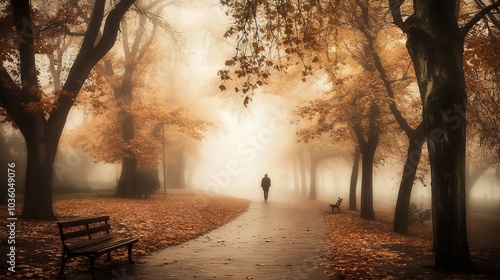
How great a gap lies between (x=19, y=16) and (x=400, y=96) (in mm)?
14317

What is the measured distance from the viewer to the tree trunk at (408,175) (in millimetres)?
14203

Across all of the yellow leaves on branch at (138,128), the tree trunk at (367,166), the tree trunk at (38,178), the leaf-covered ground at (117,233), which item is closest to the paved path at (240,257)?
the leaf-covered ground at (117,233)

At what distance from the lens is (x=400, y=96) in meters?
15.6

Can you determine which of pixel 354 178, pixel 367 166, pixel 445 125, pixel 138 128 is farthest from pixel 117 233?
pixel 354 178

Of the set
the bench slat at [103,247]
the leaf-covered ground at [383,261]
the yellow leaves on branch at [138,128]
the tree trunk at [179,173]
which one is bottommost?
the leaf-covered ground at [383,261]

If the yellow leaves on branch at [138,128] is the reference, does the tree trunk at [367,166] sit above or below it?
below

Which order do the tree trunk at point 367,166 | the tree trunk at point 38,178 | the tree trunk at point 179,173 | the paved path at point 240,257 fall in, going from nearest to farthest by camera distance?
the paved path at point 240,257, the tree trunk at point 38,178, the tree trunk at point 367,166, the tree trunk at point 179,173

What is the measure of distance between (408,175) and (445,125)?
7932 millimetres

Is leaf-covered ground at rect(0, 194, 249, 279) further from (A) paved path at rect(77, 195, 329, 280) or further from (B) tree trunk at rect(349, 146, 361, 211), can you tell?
(B) tree trunk at rect(349, 146, 361, 211)

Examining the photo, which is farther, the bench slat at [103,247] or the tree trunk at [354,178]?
the tree trunk at [354,178]

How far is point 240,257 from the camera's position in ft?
27.2

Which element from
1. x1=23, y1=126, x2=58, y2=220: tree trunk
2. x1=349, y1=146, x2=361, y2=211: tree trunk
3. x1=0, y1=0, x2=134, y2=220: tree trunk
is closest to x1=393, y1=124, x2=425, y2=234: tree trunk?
x1=349, y1=146, x2=361, y2=211: tree trunk

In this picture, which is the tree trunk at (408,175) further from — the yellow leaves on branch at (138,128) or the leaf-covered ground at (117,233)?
the yellow leaves on branch at (138,128)

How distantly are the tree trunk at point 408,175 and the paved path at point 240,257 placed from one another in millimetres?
3803
